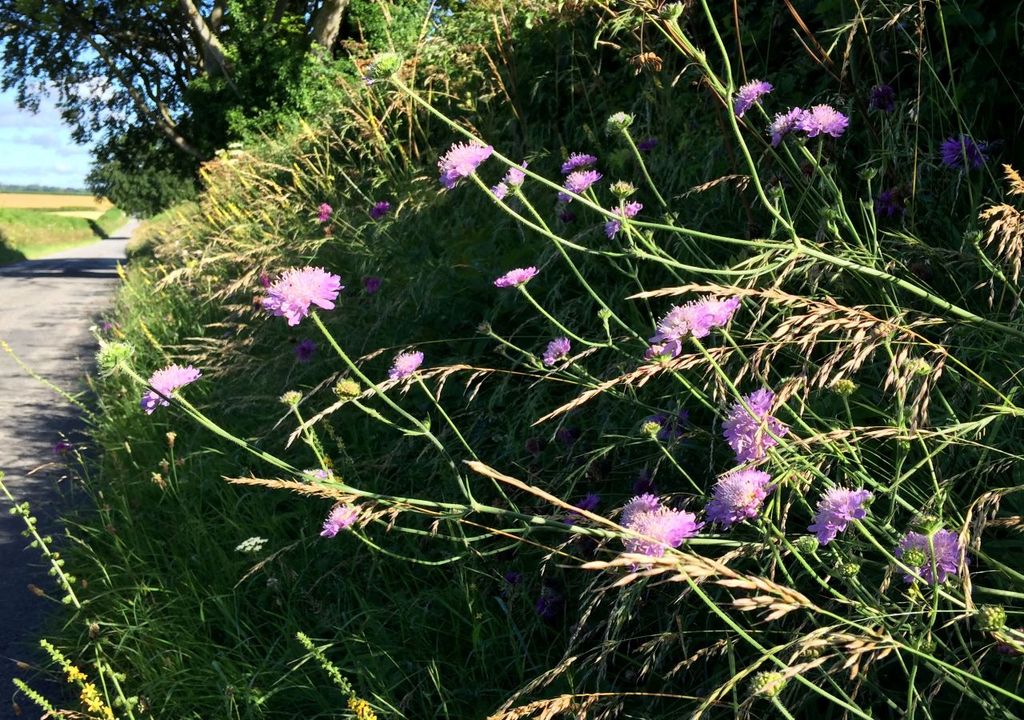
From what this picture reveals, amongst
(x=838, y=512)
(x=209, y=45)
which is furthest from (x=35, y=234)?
(x=838, y=512)

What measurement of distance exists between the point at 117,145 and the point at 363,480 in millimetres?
22546

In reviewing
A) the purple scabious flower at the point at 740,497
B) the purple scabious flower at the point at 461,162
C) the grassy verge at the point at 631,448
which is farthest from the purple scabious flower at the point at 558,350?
the purple scabious flower at the point at 740,497

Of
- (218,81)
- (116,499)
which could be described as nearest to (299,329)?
(116,499)

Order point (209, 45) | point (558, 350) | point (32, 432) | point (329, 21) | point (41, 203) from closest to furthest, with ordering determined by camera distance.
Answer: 1. point (558, 350)
2. point (32, 432)
3. point (329, 21)
4. point (209, 45)
5. point (41, 203)

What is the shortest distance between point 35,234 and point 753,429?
4990 cm

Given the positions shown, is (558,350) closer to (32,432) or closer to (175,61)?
(32,432)

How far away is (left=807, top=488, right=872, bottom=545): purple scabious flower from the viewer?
4.11 ft

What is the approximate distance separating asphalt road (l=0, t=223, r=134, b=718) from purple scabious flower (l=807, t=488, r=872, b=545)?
229 centimetres

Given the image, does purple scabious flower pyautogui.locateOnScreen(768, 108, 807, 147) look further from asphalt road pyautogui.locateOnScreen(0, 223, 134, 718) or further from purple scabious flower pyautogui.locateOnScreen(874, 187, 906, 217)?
asphalt road pyautogui.locateOnScreen(0, 223, 134, 718)

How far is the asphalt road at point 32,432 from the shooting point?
311 cm

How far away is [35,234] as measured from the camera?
1736 inches

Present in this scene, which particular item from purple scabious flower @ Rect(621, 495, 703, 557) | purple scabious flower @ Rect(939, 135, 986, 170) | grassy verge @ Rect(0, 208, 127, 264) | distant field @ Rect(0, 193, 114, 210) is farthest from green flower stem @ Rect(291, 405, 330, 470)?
distant field @ Rect(0, 193, 114, 210)

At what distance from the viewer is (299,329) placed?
164 inches

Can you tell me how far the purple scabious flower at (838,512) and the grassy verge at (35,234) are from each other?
3104 cm
